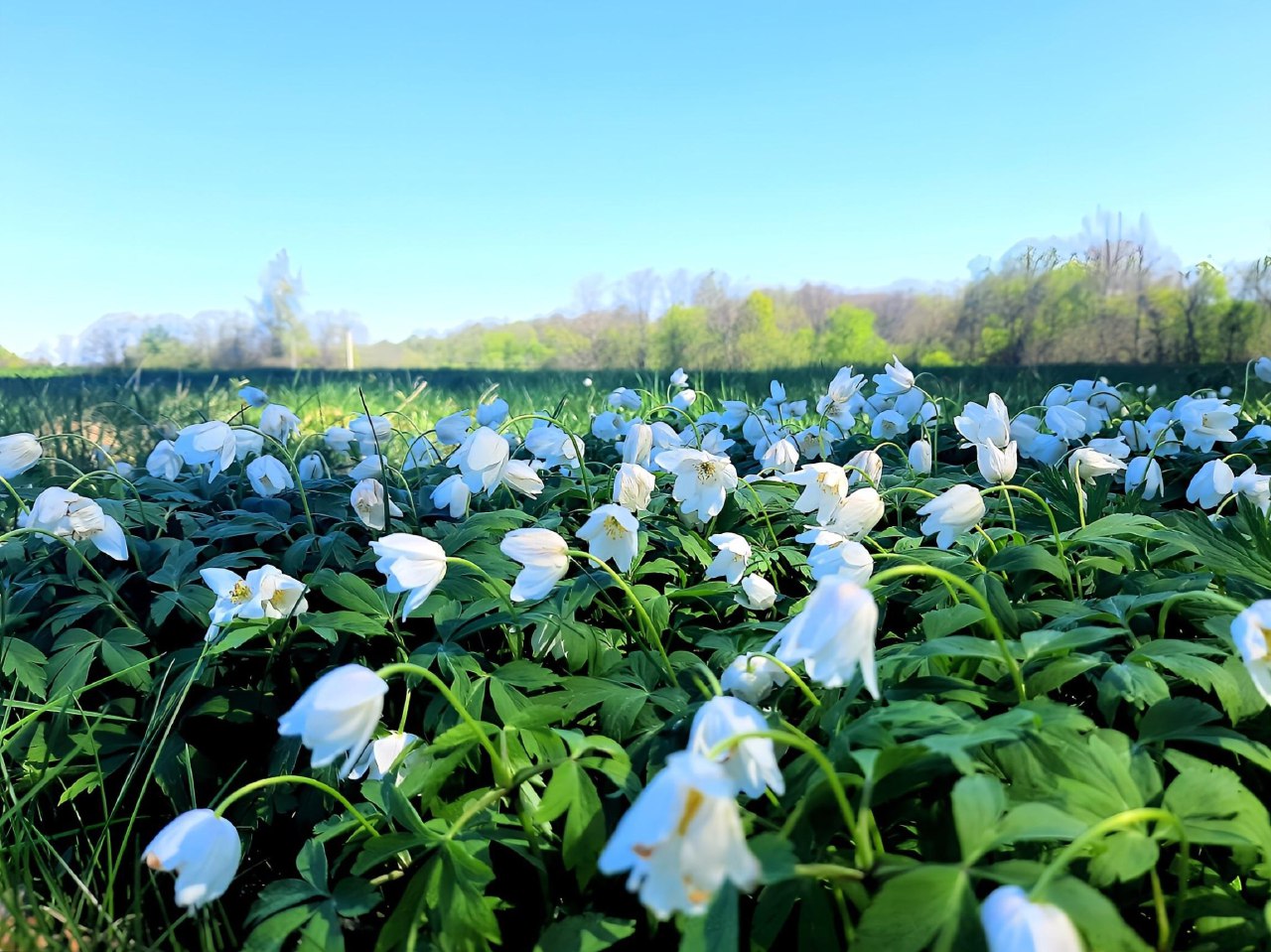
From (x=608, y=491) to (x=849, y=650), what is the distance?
55.2 inches

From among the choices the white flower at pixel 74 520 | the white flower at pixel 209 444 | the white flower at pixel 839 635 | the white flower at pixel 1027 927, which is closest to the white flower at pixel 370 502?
the white flower at pixel 209 444

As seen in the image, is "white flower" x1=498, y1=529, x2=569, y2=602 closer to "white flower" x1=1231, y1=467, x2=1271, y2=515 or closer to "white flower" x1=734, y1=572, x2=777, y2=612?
"white flower" x1=734, y1=572, x2=777, y2=612

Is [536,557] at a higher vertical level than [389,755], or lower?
higher

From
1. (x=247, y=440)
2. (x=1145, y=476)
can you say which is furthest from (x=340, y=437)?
(x=1145, y=476)

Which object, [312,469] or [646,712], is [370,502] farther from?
[646,712]

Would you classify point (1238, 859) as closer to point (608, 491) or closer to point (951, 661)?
point (951, 661)

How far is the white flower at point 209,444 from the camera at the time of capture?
209cm

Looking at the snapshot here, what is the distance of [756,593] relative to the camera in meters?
1.62

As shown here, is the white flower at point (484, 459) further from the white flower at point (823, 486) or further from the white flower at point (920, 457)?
the white flower at point (920, 457)

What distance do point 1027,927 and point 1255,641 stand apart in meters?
Result: 0.49

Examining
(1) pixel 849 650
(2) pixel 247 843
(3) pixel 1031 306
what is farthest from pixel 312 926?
(3) pixel 1031 306

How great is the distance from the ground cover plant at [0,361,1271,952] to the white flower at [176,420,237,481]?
0.01 m

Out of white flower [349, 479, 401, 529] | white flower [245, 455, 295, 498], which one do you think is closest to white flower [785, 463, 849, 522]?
white flower [349, 479, 401, 529]

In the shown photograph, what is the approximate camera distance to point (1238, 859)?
0.98 meters
